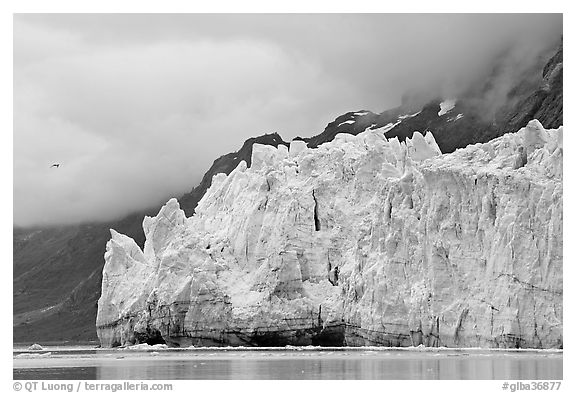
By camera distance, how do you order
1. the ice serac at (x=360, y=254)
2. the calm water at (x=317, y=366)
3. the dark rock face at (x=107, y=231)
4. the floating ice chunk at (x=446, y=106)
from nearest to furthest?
the calm water at (x=317, y=366)
the ice serac at (x=360, y=254)
the dark rock face at (x=107, y=231)
the floating ice chunk at (x=446, y=106)

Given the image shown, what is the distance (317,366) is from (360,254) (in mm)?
14852

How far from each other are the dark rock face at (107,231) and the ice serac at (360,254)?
2.65 metres

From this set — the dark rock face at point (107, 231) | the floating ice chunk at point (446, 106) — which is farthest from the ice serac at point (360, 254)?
the floating ice chunk at point (446, 106)

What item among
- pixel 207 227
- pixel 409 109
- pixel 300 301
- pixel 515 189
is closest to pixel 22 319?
pixel 409 109

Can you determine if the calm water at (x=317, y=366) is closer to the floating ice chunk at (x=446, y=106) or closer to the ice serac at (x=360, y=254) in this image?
the ice serac at (x=360, y=254)

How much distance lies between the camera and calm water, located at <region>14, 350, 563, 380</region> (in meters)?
33.0

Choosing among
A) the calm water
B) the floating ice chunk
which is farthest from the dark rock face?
the calm water

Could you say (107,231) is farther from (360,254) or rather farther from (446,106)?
(360,254)

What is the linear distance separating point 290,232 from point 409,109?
46.3 m

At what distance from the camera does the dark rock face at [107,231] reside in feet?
278

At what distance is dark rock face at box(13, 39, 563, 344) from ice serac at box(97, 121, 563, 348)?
265 centimetres

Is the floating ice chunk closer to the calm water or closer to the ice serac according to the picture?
the ice serac

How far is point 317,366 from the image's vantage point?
37.2 metres

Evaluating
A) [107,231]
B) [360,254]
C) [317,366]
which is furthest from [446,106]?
[107,231]
